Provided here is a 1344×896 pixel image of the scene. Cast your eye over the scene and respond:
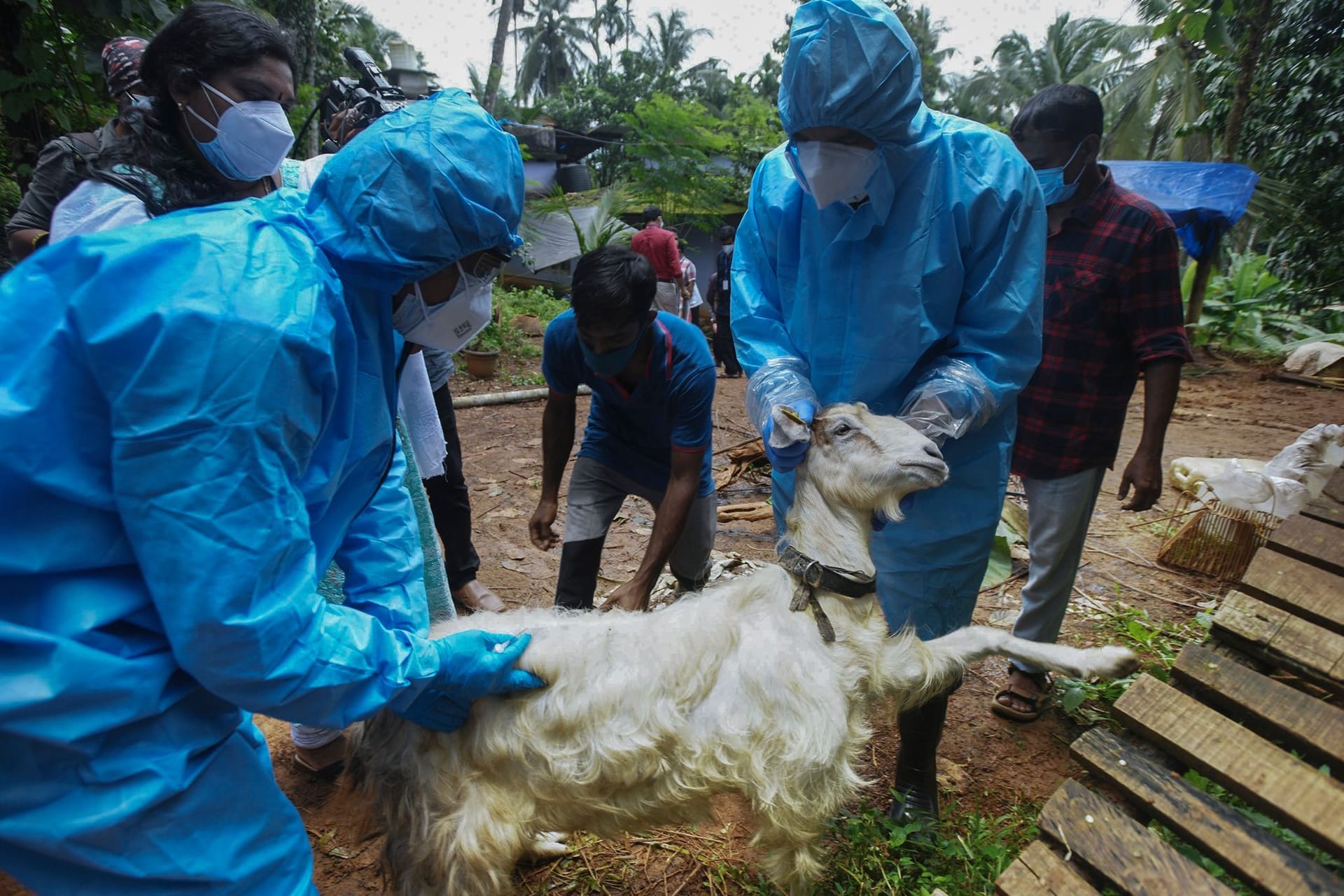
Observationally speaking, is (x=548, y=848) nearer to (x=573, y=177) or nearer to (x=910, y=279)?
(x=910, y=279)

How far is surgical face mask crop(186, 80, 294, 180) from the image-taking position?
273 cm

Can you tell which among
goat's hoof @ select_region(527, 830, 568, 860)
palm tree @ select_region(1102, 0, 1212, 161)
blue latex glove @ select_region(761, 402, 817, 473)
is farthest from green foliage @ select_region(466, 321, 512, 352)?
palm tree @ select_region(1102, 0, 1212, 161)

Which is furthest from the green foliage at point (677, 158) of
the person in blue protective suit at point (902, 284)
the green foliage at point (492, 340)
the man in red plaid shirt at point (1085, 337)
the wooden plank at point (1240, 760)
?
the wooden plank at point (1240, 760)

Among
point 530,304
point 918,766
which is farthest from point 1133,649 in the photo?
point 530,304

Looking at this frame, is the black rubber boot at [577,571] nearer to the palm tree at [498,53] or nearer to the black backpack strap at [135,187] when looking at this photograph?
the black backpack strap at [135,187]

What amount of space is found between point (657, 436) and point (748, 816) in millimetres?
1706

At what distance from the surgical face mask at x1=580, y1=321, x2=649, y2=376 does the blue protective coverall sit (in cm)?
50

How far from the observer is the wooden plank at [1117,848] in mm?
1908

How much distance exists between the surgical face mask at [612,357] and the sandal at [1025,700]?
259cm

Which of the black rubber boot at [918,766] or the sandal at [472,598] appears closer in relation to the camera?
the black rubber boot at [918,766]

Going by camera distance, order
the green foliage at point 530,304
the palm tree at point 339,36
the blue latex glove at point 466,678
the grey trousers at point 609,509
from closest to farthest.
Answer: the blue latex glove at point 466,678 < the grey trousers at point 609,509 < the green foliage at point 530,304 < the palm tree at point 339,36

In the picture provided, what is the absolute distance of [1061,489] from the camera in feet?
11.9

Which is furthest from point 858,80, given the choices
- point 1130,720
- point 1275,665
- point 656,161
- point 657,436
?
point 656,161

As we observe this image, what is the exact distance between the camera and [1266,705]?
2271 millimetres
